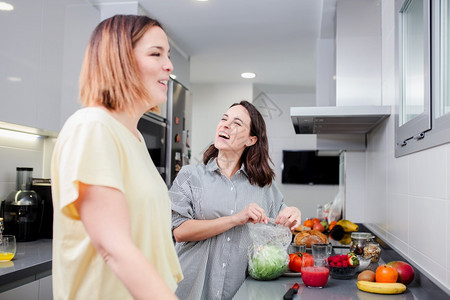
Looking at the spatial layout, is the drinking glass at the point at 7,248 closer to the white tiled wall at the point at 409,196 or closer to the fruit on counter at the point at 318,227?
the white tiled wall at the point at 409,196

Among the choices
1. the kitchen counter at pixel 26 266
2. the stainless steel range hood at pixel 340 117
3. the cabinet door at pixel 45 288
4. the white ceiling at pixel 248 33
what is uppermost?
the white ceiling at pixel 248 33

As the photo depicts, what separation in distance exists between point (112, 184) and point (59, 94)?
2179 mm

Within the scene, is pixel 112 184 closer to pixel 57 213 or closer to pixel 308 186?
pixel 57 213

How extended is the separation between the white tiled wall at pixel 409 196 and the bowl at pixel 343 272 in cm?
24

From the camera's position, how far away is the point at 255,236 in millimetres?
1691

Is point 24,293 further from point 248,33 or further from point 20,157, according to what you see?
point 248,33

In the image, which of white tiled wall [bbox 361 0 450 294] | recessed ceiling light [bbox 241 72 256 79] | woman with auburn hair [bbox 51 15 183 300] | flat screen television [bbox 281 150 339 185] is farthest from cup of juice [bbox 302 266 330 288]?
flat screen television [bbox 281 150 339 185]

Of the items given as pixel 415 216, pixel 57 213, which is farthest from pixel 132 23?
pixel 415 216

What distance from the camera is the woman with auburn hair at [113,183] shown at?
2.26 feet

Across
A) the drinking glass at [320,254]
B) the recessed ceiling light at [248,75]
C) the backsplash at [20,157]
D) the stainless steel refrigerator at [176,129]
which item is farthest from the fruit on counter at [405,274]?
the recessed ceiling light at [248,75]

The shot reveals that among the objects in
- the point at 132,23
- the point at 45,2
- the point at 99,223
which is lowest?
the point at 99,223

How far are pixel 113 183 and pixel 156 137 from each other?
299 cm

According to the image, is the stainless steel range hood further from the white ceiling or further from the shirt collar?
the white ceiling

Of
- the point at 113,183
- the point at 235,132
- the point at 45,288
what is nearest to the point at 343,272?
the point at 235,132
